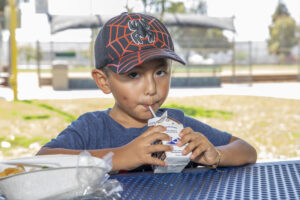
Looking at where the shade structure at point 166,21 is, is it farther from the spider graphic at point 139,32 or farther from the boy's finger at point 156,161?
the boy's finger at point 156,161

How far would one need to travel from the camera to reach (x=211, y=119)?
609cm

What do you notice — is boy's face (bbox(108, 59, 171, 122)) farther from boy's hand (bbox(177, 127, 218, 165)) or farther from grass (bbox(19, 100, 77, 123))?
grass (bbox(19, 100, 77, 123))

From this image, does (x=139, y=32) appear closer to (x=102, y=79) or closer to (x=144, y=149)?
(x=102, y=79)

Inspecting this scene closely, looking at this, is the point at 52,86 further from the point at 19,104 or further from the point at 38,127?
the point at 38,127

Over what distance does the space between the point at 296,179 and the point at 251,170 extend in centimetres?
14

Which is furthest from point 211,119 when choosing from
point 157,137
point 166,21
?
point 166,21

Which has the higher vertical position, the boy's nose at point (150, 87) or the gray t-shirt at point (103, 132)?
the boy's nose at point (150, 87)

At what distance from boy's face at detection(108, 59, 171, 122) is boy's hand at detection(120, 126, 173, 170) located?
0.20m

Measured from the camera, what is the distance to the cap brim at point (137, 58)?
1.13m

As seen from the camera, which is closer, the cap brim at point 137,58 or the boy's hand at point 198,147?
the boy's hand at point 198,147

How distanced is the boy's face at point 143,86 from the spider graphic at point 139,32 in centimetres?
7

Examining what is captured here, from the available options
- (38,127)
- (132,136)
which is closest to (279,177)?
(132,136)

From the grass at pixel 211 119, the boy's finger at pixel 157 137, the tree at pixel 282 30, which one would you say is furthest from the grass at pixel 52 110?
the tree at pixel 282 30

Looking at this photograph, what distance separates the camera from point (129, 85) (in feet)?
3.93
